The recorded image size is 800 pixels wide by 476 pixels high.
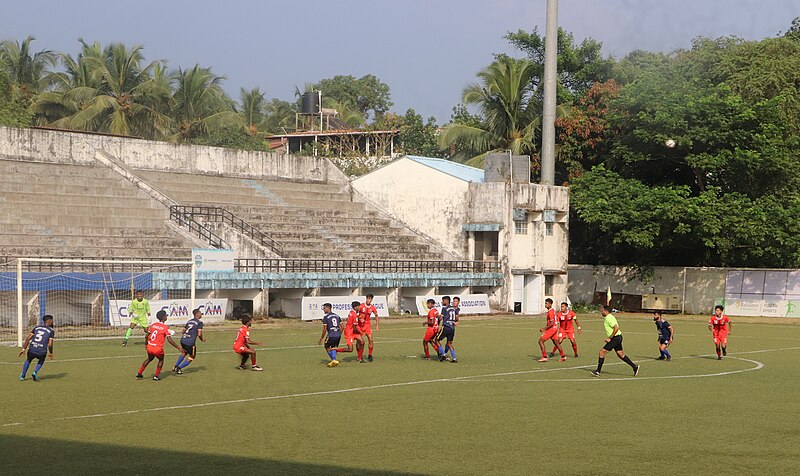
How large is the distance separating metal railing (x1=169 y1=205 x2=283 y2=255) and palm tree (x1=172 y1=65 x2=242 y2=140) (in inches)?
1032

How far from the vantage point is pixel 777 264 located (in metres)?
Answer: 54.5

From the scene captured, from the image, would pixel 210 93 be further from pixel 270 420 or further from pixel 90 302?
pixel 270 420

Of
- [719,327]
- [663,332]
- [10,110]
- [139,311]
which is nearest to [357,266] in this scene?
[139,311]

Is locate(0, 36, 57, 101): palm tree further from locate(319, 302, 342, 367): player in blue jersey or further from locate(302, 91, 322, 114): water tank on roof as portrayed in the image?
locate(319, 302, 342, 367): player in blue jersey

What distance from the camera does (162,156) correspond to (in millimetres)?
52688

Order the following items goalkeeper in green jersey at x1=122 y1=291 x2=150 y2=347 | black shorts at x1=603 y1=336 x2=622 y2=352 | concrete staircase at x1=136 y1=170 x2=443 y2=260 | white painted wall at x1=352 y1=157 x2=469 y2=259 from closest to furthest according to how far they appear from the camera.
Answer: black shorts at x1=603 y1=336 x2=622 y2=352
goalkeeper in green jersey at x1=122 y1=291 x2=150 y2=347
concrete staircase at x1=136 y1=170 x2=443 y2=260
white painted wall at x1=352 y1=157 x2=469 y2=259

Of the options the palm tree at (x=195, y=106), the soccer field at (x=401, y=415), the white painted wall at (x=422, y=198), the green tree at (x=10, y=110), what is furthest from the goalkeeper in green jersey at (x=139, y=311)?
the palm tree at (x=195, y=106)

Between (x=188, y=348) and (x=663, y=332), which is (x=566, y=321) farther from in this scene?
(x=188, y=348)

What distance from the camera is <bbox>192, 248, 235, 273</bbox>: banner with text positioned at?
3972 centimetres

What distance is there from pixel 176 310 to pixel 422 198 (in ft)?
72.2

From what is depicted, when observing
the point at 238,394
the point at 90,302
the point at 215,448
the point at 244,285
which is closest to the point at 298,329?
the point at 244,285

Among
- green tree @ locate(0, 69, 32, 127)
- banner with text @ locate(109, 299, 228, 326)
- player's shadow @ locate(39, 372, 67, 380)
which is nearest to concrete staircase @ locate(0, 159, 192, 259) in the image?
banner with text @ locate(109, 299, 228, 326)

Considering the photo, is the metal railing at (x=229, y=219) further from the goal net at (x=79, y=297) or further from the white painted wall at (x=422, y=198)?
the white painted wall at (x=422, y=198)

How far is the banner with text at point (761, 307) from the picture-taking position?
49.9 m
